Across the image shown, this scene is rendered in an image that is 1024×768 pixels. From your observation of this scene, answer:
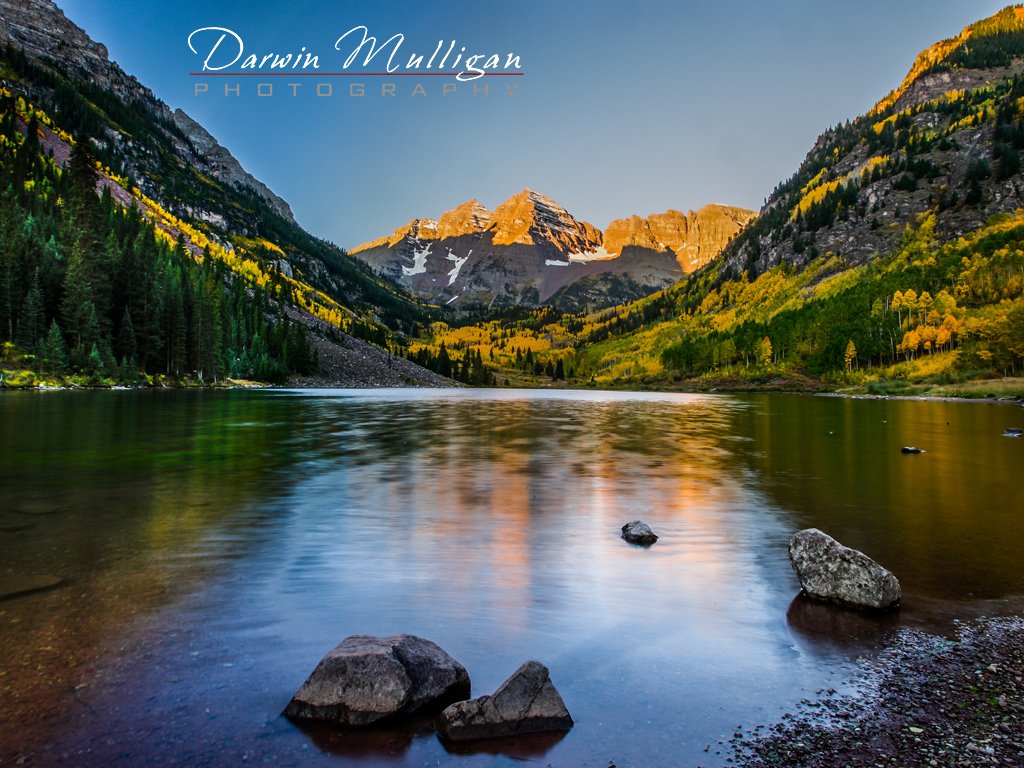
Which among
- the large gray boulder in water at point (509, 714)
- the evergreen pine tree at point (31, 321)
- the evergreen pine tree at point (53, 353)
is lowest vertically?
the large gray boulder in water at point (509, 714)

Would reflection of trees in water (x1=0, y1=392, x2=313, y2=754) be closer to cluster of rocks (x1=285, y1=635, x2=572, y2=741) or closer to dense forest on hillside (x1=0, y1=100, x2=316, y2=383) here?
cluster of rocks (x1=285, y1=635, x2=572, y2=741)

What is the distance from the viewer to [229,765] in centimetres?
666

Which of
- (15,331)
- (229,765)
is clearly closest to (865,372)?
(229,765)

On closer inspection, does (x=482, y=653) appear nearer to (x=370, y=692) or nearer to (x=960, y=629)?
(x=370, y=692)

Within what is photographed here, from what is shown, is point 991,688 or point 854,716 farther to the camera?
point 991,688

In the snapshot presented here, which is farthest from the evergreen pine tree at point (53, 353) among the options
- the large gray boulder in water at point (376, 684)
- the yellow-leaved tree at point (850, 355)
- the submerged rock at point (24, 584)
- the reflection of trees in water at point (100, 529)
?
the yellow-leaved tree at point (850, 355)

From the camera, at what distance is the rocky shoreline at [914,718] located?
6.89m

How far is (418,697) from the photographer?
8023mm

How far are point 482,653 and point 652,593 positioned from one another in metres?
5.07

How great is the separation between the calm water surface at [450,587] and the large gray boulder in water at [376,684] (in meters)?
0.29

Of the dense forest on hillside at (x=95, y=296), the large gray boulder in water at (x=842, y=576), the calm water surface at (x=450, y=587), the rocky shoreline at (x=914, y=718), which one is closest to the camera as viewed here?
the rocky shoreline at (x=914, y=718)

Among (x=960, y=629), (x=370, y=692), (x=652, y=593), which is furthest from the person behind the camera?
(x=652, y=593)

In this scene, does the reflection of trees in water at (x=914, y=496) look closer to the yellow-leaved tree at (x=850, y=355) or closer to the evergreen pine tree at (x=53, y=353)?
the yellow-leaved tree at (x=850, y=355)

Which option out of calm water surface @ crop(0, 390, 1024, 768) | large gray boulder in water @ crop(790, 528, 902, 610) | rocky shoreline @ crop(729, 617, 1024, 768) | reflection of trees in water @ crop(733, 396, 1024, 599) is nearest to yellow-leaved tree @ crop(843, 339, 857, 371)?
reflection of trees in water @ crop(733, 396, 1024, 599)
